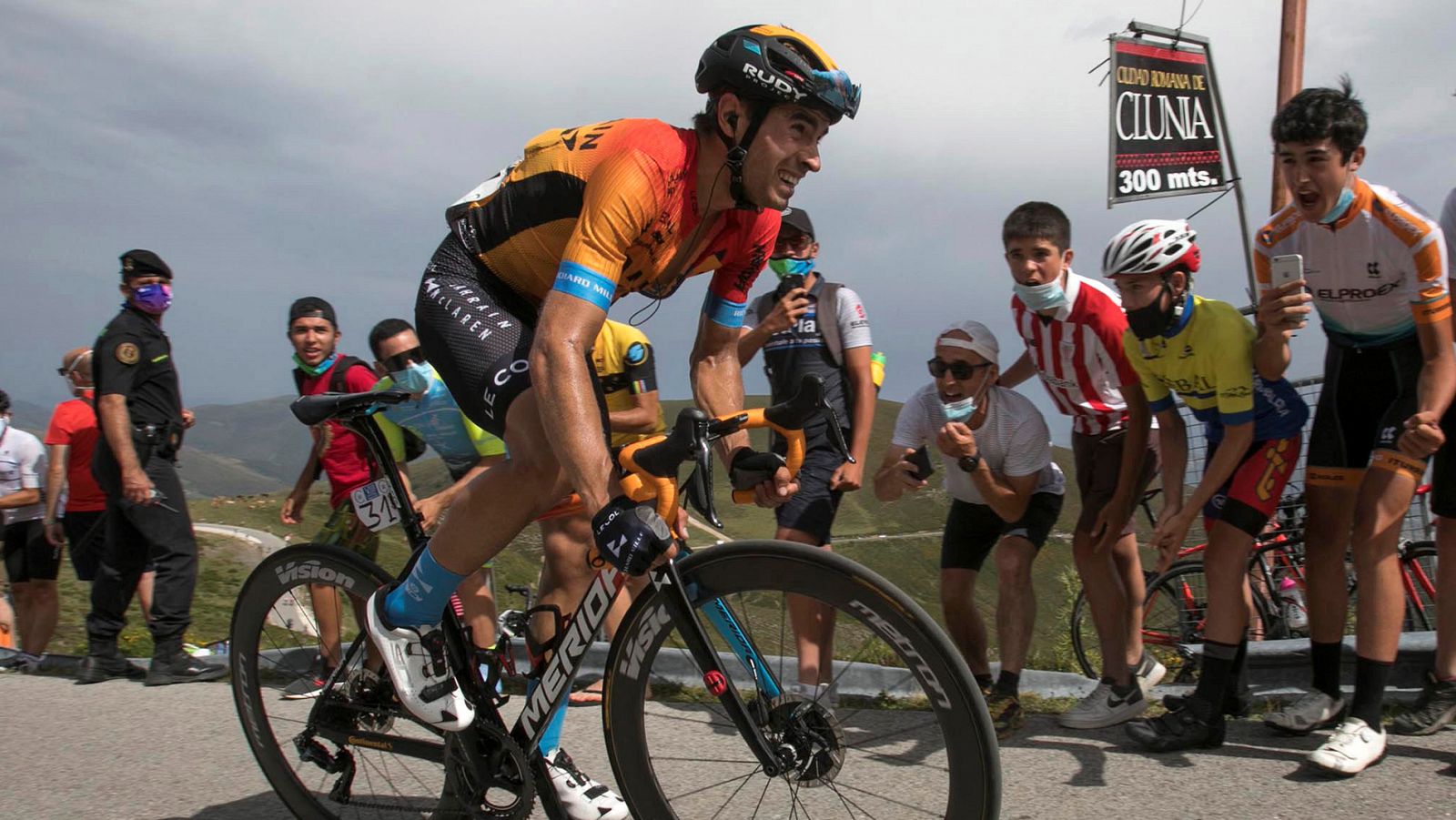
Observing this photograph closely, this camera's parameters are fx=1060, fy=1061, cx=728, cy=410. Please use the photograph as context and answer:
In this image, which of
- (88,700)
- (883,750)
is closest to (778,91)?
(883,750)

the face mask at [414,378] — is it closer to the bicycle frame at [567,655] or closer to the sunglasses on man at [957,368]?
the bicycle frame at [567,655]

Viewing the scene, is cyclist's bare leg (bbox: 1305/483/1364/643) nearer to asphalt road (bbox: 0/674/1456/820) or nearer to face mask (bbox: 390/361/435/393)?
asphalt road (bbox: 0/674/1456/820)

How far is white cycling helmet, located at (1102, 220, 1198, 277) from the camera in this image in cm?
407

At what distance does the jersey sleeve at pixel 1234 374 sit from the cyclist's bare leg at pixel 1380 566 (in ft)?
1.59

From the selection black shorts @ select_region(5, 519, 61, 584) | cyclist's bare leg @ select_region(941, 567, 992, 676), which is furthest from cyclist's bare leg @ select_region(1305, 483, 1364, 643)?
black shorts @ select_region(5, 519, 61, 584)

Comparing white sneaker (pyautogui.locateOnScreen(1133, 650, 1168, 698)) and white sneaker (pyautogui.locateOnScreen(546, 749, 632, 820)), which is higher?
white sneaker (pyautogui.locateOnScreen(546, 749, 632, 820))

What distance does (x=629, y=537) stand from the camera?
2.27m

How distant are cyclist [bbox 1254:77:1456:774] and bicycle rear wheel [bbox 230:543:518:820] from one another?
2.91m

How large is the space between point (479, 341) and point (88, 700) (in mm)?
4544

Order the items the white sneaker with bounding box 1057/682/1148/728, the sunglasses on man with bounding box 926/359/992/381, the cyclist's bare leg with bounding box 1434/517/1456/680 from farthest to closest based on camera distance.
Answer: the sunglasses on man with bounding box 926/359/992/381 < the white sneaker with bounding box 1057/682/1148/728 < the cyclist's bare leg with bounding box 1434/517/1456/680

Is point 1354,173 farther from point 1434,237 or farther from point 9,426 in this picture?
point 9,426

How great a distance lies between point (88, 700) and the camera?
232 inches

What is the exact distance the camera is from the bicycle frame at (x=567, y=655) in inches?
96.3

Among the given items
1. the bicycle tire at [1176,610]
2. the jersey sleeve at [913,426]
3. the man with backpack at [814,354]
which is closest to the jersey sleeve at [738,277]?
the man with backpack at [814,354]
